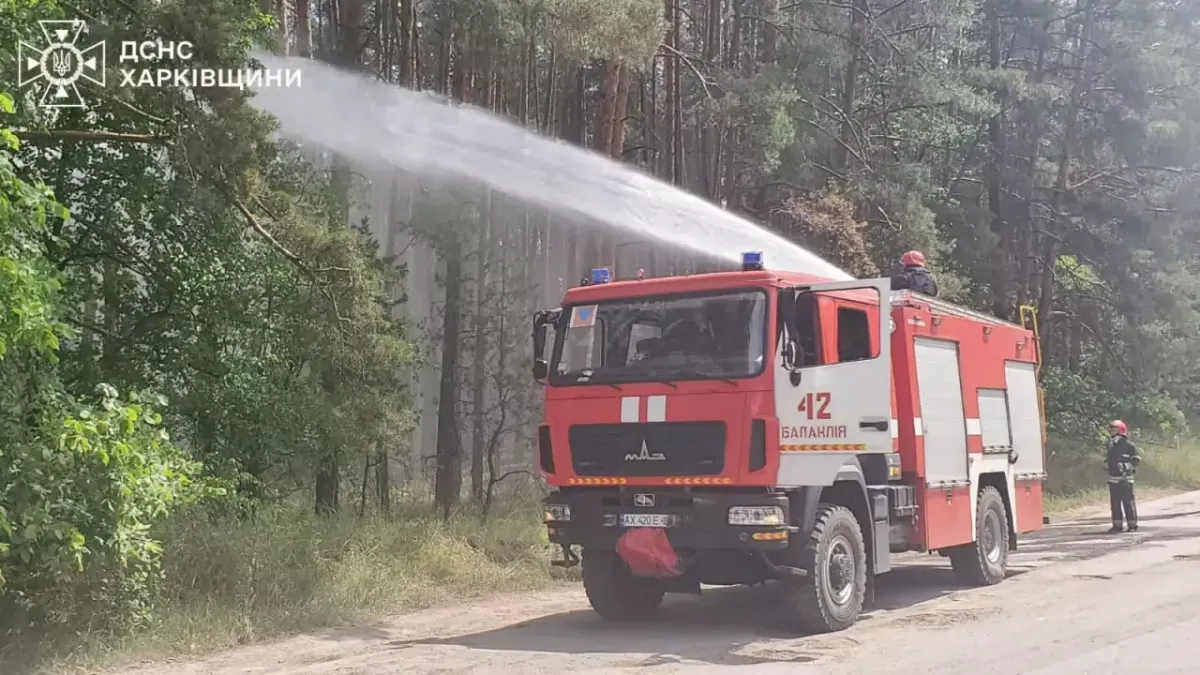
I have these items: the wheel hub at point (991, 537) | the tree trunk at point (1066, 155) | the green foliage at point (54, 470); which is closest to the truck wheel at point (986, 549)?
the wheel hub at point (991, 537)

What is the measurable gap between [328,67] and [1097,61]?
20.7 meters

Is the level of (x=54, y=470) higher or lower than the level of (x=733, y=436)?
lower

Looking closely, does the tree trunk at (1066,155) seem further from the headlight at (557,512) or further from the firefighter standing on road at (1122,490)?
the headlight at (557,512)

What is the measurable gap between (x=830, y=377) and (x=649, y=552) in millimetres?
1919

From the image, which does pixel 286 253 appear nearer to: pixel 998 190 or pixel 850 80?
pixel 850 80

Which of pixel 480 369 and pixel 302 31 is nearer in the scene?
pixel 302 31

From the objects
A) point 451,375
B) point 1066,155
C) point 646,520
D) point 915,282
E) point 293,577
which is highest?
point 1066,155

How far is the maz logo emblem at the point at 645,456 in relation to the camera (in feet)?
27.0

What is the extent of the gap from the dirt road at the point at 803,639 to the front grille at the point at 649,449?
130cm

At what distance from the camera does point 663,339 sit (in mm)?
8453

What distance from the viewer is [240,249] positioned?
35.7 ft

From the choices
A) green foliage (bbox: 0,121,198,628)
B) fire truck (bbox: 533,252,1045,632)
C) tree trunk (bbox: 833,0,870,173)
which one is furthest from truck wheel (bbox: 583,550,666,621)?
tree trunk (bbox: 833,0,870,173)

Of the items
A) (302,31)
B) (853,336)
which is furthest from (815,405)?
(302,31)

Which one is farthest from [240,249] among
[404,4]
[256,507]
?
[404,4]
